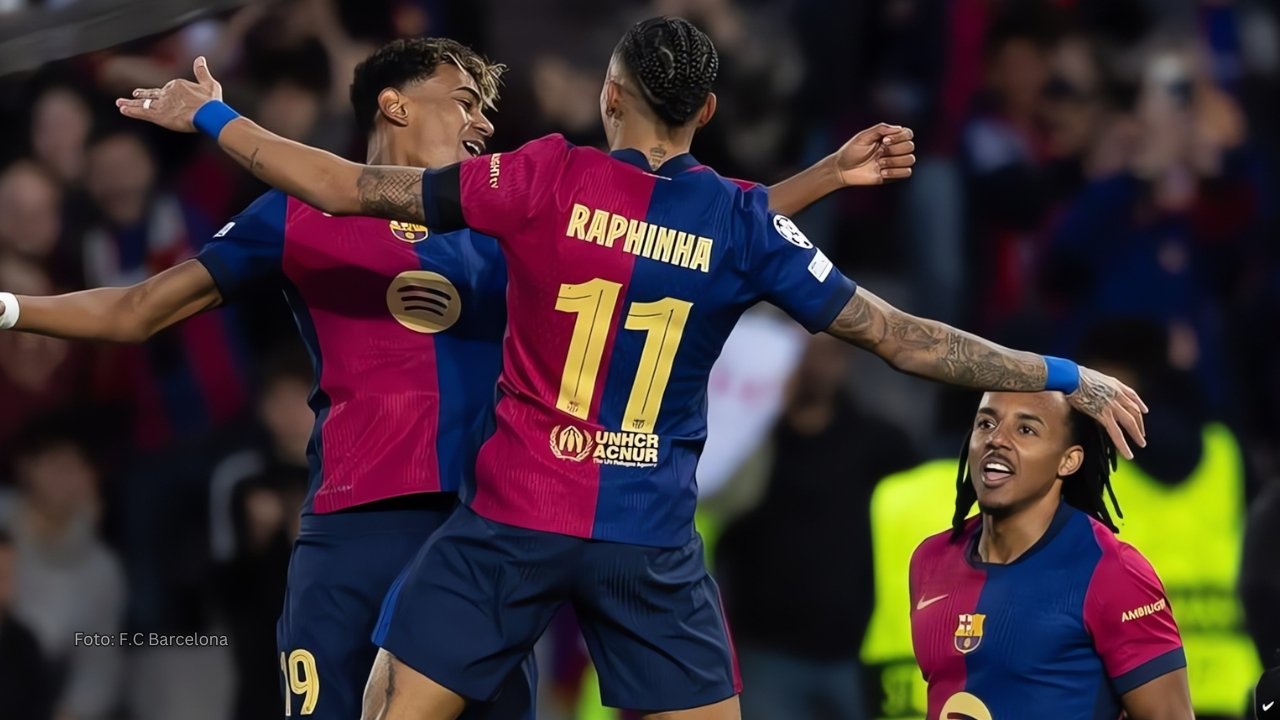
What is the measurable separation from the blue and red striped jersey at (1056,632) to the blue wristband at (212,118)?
6.23 ft

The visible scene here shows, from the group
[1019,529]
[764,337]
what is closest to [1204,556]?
[764,337]

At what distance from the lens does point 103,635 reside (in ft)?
Result: 21.0

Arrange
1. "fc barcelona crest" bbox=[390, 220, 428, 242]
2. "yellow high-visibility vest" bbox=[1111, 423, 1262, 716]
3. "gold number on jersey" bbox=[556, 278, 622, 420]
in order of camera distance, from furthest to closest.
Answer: "yellow high-visibility vest" bbox=[1111, 423, 1262, 716] < "fc barcelona crest" bbox=[390, 220, 428, 242] < "gold number on jersey" bbox=[556, 278, 622, 420]

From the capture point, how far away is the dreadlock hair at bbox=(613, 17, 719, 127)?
145 inches

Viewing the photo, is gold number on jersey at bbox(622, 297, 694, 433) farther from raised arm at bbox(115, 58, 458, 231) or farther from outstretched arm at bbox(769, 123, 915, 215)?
outstretched arm at bbox(769, 123, 915, 215)

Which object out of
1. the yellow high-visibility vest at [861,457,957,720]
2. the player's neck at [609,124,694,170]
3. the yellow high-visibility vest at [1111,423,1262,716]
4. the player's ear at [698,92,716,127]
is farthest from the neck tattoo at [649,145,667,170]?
the yellow high-visibility vest at [1111,423,1262,716]

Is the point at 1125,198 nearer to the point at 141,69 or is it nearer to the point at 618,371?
the point at 141,69

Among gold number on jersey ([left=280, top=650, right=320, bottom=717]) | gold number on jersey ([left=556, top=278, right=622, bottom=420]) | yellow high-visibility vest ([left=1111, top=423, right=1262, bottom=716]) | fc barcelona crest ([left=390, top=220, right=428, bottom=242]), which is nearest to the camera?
gold number on jersey ([left=556, top=278, right=622, bottom=420])

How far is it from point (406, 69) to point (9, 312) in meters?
1.12

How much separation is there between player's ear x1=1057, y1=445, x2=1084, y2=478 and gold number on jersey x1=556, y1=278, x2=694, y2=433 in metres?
1.09

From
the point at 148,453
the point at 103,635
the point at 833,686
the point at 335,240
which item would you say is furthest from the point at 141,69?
the point at 833,686

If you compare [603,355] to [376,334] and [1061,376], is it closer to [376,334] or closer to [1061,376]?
[376,334]

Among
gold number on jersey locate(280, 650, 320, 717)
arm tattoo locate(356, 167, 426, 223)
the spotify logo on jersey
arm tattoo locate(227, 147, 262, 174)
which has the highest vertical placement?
arm tattoo locate(227, 147, 262, 174)

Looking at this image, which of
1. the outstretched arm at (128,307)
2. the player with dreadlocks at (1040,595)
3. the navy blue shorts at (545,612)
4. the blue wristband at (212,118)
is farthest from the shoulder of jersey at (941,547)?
the blue wristband at (212,118)
